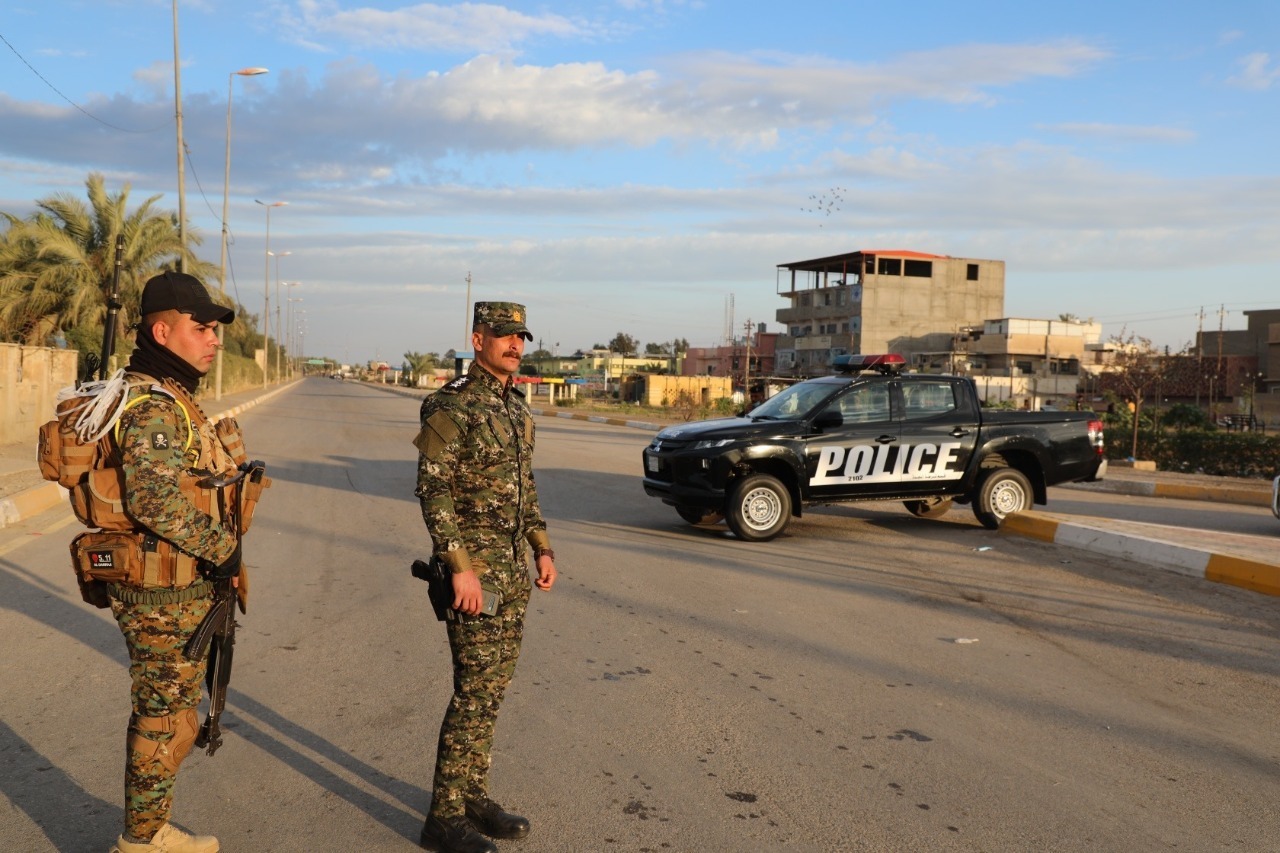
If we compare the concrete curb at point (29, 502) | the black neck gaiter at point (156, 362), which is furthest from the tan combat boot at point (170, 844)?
the concrete curb at point (29, 502)

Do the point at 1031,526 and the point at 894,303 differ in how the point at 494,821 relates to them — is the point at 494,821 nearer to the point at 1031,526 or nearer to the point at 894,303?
the point at 1031,526

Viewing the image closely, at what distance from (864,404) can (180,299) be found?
29.6 ft

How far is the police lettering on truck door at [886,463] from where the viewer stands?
1110 centimetres

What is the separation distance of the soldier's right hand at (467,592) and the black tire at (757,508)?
7276 mm

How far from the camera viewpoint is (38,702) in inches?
205

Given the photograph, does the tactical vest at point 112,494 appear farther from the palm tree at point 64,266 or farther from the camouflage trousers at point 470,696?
the palm tree at point 64,266

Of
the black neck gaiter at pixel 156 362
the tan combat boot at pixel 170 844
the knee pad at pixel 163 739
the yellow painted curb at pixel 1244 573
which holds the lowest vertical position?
the tan combat boot at pixel 170 844

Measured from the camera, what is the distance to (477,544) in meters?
3.71

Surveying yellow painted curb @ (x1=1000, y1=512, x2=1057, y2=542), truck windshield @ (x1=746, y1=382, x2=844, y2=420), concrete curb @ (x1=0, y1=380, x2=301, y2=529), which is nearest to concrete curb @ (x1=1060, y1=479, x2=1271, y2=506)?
yellow painted curb @ (x1=1000, y1=512, x2=1057, y2=542)

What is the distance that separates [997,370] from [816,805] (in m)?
75.7

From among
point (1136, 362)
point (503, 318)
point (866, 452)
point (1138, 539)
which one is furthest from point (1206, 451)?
point (1136, 362)

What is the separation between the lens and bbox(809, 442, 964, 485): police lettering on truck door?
11.1 metres

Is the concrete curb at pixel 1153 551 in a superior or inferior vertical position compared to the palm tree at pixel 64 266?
inferior

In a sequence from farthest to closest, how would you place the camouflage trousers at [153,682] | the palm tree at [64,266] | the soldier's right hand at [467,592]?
1. the palm tree at [64,266]
2. the soldier's right hand at [467,592]
3. the camouflage trousers at [153,682]
